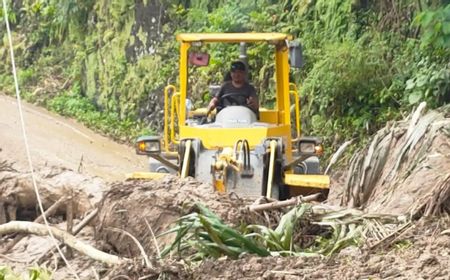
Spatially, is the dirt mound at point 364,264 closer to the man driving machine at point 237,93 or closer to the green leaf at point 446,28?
the green leaf at point 446,28

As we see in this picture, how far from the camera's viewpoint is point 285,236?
616 centimetres

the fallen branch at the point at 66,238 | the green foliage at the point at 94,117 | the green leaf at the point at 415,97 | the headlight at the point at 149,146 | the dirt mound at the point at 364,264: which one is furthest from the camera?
the green foliage at the point at 94,117

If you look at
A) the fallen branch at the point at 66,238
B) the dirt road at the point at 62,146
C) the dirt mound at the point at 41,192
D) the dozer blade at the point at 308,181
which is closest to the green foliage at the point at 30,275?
the fallen branch at the point at 66,238

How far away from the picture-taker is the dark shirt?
11.2m

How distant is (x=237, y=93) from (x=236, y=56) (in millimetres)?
7583

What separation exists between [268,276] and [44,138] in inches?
589

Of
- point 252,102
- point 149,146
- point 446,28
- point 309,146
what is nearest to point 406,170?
point 309,146

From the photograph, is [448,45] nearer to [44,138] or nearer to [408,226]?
[408,226]

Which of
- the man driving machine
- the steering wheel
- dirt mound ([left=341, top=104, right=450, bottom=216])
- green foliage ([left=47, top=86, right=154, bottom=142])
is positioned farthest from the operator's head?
green foliage ([left=47, top=86, right=154, bottom=142])

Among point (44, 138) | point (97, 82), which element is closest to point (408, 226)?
point (44, 138)

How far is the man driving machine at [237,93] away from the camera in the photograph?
36.8ft

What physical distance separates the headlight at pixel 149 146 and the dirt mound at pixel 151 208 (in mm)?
2825

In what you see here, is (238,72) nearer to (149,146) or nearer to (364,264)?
(149,146)

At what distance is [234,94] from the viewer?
11219 mm
